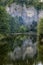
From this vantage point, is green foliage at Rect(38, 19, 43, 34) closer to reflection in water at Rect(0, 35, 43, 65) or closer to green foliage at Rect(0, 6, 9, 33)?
reflection in water at Rect(0, 35, 43, 65)

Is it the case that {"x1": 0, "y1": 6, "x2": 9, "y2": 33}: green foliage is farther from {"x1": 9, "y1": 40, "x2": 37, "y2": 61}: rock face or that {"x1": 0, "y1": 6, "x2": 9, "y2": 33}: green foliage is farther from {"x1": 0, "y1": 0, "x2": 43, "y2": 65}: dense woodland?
{"x1": 9, "y1": 40, "x2": 37, "y2": 61}: rock face

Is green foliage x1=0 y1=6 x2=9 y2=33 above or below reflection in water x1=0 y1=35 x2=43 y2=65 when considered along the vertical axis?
above

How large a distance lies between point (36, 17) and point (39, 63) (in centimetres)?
38

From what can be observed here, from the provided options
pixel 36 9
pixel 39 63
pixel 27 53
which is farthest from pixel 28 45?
pixel 36 9

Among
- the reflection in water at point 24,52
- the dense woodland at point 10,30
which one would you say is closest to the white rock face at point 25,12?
the dense woodland at point 10,30

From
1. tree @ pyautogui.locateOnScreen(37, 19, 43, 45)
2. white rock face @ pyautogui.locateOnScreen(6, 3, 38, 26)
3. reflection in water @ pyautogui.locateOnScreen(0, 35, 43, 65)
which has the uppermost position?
white rock face @ pyautogui.locateOnScreen(6, 3, 38, 26)

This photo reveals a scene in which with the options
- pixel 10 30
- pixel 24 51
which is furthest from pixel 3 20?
pixel 24 51

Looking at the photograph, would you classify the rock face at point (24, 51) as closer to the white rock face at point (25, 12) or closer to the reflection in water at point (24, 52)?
the reflection in water at point (24, 52)

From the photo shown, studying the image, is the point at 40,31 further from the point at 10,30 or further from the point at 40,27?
the point at 10,30

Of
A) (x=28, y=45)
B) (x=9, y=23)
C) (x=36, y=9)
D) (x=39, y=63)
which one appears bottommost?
(x=39, y=63)

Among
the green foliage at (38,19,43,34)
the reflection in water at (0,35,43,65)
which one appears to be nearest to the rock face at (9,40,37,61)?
the reflection in water at (0,35,43,65)

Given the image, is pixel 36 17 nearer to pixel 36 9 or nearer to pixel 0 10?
pixel 36 9

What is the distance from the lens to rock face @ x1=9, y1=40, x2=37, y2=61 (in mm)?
1585

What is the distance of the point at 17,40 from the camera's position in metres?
1.61
